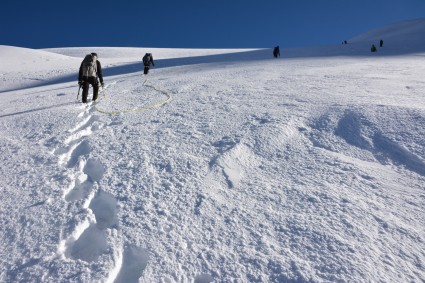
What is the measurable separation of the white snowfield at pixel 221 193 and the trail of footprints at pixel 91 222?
12mm

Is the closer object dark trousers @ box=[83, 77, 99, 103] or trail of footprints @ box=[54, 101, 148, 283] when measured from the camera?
trail of footprints @ box=[54, 101, 148, 283]

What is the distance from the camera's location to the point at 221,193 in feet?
11.7

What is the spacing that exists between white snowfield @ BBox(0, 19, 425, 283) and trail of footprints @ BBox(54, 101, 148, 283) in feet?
0.04

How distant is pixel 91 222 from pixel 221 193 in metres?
1.38

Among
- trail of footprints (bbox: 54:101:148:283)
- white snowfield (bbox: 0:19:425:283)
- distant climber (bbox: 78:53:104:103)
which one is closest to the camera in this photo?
white snowfield (bbox: 0:19:425:283)

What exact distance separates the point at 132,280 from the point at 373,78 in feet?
27.9

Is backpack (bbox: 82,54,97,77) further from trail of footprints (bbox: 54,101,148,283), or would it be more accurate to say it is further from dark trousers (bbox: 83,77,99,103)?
trail of footprints (bbox: 54,101,148,283)

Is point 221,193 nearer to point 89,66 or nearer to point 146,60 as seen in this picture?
point 89,66

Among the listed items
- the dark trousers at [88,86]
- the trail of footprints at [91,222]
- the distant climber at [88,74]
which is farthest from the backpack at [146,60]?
the trail of footprints at [91,222]

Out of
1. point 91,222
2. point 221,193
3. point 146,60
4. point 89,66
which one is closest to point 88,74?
point 89,66

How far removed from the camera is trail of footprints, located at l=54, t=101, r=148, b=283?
270 cm

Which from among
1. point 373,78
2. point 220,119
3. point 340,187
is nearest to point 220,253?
point 340,187

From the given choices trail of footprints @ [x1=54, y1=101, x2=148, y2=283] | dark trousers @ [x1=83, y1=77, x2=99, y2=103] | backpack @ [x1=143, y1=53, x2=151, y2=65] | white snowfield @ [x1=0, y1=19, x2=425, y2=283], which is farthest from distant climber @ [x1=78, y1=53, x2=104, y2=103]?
backpack @ [x1=143, y1=53, x2=151, y2=65]

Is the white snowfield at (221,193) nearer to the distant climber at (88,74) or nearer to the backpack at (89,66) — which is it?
the distant climber at (88,74)
